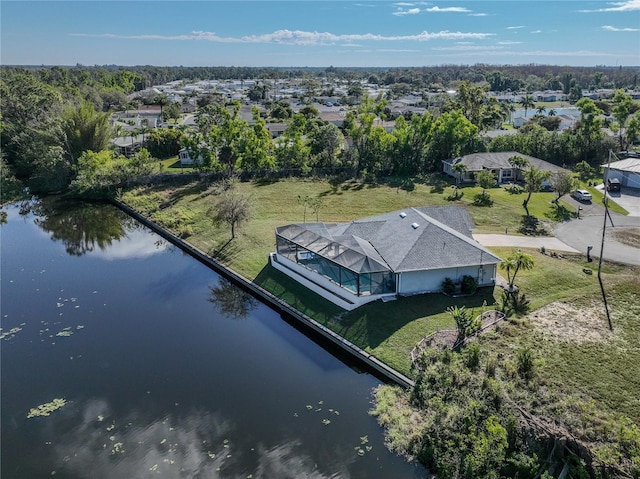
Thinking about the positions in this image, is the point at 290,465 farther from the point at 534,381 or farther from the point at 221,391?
the point at 534,381

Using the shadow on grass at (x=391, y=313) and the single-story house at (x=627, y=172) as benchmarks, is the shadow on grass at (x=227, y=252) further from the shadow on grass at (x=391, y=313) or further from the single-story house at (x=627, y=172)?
the single-story house at (x=627, y=172)

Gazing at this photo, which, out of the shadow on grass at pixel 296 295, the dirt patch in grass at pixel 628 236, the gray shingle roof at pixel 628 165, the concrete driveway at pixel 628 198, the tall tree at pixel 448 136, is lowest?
the shadow on grass at pixel 296 295

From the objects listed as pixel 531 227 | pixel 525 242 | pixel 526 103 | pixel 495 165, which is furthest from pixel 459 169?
pixel 526 103

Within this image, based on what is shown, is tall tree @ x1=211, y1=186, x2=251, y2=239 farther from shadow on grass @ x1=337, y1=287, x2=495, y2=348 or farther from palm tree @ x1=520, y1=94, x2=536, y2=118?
palm tree @ x1=520, y1=94, x2=536, y2=118

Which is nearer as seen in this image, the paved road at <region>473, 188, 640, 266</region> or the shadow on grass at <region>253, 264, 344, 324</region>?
the shadow on grass at <region>253, 264, 344, 324</region>

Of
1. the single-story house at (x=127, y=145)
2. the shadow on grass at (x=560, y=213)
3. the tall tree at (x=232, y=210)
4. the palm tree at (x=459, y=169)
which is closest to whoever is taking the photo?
the tall tree at (x=232, y=210)

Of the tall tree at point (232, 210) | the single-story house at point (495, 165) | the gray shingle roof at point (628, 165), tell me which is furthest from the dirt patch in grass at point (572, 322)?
the gray shingle roof at point (628, 165)

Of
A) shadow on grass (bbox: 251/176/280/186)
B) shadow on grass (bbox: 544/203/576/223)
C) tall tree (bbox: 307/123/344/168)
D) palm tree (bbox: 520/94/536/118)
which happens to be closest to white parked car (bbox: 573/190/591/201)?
shadow on grass (bbox: 544/203/576/223)
